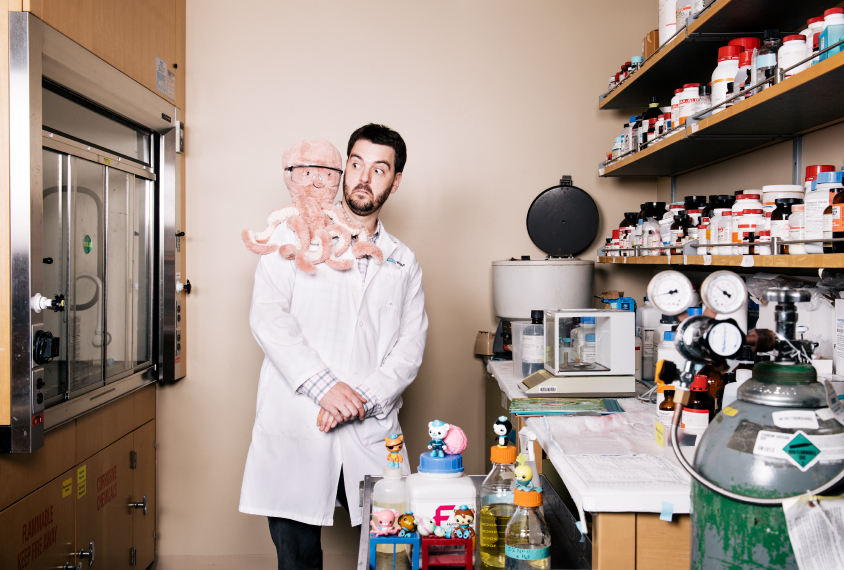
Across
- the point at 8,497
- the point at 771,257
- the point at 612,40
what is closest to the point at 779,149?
the point at 771,257

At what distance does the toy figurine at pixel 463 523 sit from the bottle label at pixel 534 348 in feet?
4.32

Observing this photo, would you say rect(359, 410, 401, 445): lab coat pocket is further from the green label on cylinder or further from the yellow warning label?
the green label on cylinder

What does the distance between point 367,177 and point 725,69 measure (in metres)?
1.16

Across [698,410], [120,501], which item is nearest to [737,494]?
[698,410]

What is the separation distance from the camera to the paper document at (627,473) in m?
1.21

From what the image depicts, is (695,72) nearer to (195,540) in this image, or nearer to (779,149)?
(779,149)

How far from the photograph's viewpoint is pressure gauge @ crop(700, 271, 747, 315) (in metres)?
0.96

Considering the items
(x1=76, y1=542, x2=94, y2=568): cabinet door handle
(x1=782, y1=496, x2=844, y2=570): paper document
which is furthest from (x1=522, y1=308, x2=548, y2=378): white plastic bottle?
(x1=76, y1=542, x2=94, y2=568): cabinet door handle

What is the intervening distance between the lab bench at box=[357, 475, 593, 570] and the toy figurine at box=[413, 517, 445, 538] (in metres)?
0.06

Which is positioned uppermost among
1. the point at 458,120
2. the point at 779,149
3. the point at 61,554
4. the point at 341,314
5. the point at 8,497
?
the point at 458,120

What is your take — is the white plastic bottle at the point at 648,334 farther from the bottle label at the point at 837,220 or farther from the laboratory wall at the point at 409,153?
the bottle label at the point at 837,220

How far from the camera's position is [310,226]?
2.11m

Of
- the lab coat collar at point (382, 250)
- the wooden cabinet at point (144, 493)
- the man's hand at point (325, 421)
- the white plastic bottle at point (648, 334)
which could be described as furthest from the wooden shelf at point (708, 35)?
the wooden cabinet at point (144, 493)

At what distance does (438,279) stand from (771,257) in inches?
67.9
